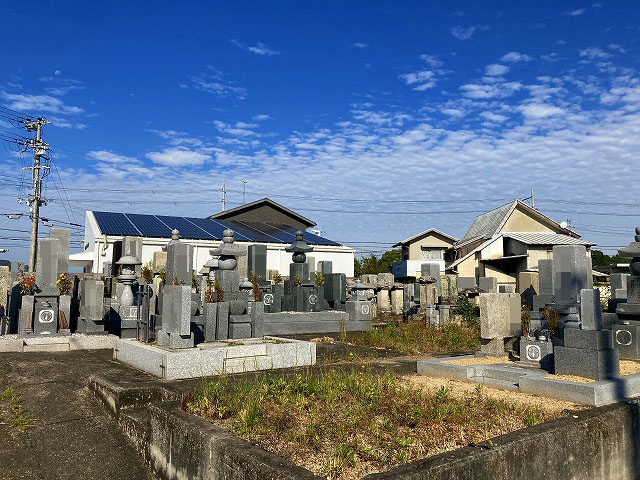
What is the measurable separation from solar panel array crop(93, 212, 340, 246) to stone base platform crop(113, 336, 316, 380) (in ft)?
61.0

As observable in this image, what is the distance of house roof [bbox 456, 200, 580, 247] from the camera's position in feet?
109

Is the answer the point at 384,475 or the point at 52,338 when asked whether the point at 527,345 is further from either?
the point at 52,338

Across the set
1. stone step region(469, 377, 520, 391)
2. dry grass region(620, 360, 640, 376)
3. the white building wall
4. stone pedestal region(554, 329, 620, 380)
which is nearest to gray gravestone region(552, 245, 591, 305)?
dry grass region(620, 360, 640, 376)

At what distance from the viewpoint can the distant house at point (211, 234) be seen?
25156 millimetres

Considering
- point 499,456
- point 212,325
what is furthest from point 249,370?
point 499,456

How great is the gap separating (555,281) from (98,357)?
27.1ft

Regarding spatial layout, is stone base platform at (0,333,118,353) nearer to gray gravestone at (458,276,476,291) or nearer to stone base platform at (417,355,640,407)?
stone base platform at (417,355,640,407)

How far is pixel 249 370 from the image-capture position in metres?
7.70

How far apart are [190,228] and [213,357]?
75.2ft

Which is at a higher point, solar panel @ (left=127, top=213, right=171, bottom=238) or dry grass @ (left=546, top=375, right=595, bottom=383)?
solar panel @ (left=127, top=213, right=171, bottom=238)

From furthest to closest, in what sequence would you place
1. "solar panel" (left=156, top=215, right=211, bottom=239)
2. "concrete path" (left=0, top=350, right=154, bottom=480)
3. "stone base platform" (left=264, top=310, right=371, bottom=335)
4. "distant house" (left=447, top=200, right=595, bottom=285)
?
"distant house" (left=447, top=200, right=595, bottom=285)
"solar panel" (left=156, top=215, right=211, bottom=239)
"stone base platform" (left=264, top=310, right=371, bottom=335)
"concrete path" (left=0, top=350, right=154, bottom=480)

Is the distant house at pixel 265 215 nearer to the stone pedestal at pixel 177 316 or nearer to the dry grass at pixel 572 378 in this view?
the stone pedestal at pixel 177 316

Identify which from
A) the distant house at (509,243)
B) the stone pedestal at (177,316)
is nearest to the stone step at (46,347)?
the stone pedestal at (177,316)

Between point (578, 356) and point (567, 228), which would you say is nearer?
point (578, 356)
